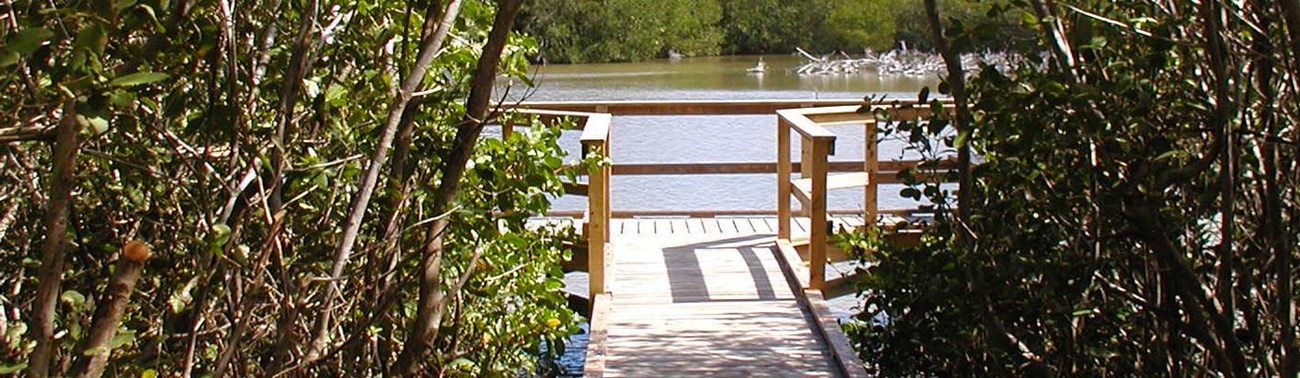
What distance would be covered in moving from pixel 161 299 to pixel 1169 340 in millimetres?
1882

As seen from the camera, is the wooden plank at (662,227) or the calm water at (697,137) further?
the calm water at (697,137)

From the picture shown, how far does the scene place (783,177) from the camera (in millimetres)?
6949

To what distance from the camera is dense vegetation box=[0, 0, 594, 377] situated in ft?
4.03

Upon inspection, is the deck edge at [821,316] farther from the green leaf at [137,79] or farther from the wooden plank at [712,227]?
the green leaf at [137,79]

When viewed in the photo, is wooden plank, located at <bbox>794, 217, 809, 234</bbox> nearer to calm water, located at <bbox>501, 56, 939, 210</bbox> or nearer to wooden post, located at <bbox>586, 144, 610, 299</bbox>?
calm water, located at <bbox>501, 56, 939, 210</bbox>

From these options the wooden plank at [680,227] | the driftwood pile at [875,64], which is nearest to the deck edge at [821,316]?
the wooden plank at [680,227]

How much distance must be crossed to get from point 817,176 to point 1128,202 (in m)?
3.08

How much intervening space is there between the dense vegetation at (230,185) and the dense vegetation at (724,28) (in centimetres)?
1351

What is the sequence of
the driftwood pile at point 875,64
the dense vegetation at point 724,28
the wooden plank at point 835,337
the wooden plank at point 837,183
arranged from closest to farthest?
1. the wooden plank at point 835,337
2. the wooden plank at point 837,183
3. the dense vegetation at point 724,28
4. the driftwood pile at point 875,64

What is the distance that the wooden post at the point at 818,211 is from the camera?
5.79 meters

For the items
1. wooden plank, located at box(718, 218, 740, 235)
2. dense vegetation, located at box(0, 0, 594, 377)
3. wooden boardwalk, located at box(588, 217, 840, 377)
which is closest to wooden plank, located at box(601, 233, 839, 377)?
wooden boardwalk, located at box(588, 217, 840, 377)

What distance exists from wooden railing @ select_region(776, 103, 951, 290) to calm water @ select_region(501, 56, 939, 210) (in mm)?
1090

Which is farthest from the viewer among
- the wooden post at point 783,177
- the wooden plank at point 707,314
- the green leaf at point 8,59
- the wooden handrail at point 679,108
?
Answer: the wooden handrail at point 679,108

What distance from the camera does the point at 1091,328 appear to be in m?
3.20
